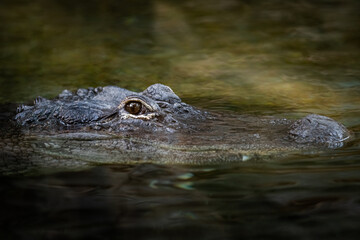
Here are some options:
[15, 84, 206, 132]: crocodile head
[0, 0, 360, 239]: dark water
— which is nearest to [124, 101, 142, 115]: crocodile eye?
[15, 84, 206, 132]: crocodile head

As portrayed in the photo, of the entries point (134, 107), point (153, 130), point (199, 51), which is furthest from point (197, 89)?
point (153, 130)

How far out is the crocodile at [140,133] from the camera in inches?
127

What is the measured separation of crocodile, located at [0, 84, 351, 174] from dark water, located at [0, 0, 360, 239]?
0.16m

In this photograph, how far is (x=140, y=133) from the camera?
3715mm

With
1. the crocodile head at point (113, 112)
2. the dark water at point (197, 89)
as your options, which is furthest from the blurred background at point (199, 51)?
the crocodile head at point (113, 112)

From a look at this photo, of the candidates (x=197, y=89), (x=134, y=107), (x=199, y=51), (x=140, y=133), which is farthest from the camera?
(x=199, y=51)

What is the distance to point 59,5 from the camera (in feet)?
36.3

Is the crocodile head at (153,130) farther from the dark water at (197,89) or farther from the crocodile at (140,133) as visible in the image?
the dark water at (197,89)

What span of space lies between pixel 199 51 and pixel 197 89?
6.30ft

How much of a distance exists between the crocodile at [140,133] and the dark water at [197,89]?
0.16 meters

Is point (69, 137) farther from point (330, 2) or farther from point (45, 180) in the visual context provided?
point (330, 2)

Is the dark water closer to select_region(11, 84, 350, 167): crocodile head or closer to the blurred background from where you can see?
the blurred background

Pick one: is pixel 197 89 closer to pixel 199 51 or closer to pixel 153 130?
pixel 199 51

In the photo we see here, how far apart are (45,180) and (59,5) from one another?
8.81 metres
